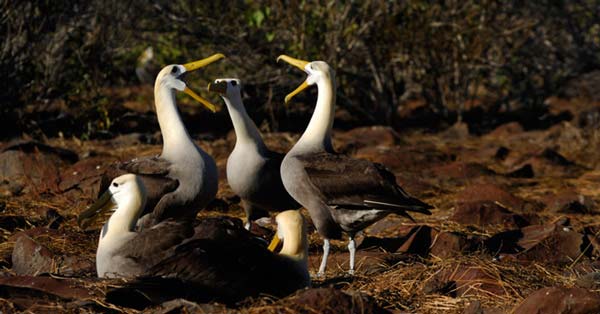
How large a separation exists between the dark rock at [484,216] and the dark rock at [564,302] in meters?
2.88

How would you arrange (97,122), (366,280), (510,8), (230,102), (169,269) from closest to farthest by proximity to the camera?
(169,269), (366,280), (230,102), (97,122), (510,8)

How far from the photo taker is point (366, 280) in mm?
5164

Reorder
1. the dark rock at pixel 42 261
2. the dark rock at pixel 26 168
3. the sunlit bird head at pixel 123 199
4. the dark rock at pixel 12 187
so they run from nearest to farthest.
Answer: the sunlit bird head at pixel 123 199 → the dark rock at pixel 42 261 → the dark rock at pixel 12 187 → the dark rock at pixel 26 168

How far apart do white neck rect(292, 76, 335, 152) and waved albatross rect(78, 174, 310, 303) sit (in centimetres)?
155

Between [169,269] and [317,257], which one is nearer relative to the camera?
[169,269]

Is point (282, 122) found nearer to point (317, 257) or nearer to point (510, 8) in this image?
point (510, 8)

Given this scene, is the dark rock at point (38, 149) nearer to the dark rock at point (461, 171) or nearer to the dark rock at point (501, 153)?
the dark rock at point (461, 171)

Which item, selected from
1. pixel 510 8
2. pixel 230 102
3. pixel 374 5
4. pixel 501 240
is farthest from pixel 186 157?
pixel 510 8

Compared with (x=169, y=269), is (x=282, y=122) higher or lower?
lower

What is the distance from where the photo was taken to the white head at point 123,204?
4926mm

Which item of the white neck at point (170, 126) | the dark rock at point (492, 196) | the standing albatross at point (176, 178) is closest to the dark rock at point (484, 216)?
the dark rock at point (492, 196)

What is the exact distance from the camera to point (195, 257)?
175 inches

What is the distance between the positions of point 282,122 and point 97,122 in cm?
250

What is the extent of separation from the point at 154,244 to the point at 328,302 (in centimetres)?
108
